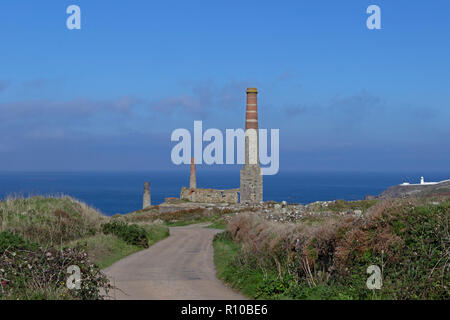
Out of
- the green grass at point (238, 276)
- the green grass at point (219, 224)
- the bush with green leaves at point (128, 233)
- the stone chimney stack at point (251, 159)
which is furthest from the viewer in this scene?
the stone chimney stack at point (251, 159)

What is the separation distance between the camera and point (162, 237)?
27953 mm

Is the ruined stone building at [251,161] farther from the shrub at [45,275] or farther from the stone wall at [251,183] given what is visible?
the shrub at [45,275]

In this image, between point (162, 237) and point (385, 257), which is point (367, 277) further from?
point (162, 237)

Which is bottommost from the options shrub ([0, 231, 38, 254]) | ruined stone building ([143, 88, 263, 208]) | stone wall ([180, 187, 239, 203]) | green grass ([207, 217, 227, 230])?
green grass ([207, 217, 227, 230])

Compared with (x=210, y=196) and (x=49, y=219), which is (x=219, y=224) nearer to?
(x=49, y=219)

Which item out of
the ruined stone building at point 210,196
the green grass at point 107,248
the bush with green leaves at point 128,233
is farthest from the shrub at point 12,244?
the ruined stone building at point 210,196

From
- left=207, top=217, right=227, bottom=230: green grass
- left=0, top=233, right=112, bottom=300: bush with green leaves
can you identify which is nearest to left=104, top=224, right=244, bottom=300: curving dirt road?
left=0, top=233, right=112, bottom=300: bush with green leaves

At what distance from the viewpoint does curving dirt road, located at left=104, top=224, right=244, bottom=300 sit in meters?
12.6

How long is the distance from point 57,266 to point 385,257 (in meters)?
7.13

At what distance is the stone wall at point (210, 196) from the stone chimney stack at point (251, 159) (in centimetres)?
614

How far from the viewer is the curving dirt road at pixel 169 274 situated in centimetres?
1256

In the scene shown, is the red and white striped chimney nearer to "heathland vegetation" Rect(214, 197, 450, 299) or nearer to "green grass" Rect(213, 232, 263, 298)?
"green grass" Rect(213, 232, 263, 298)

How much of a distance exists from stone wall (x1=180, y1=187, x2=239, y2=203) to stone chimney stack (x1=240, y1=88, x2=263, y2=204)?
6.14 m

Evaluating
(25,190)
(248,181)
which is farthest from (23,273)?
(248,181)
